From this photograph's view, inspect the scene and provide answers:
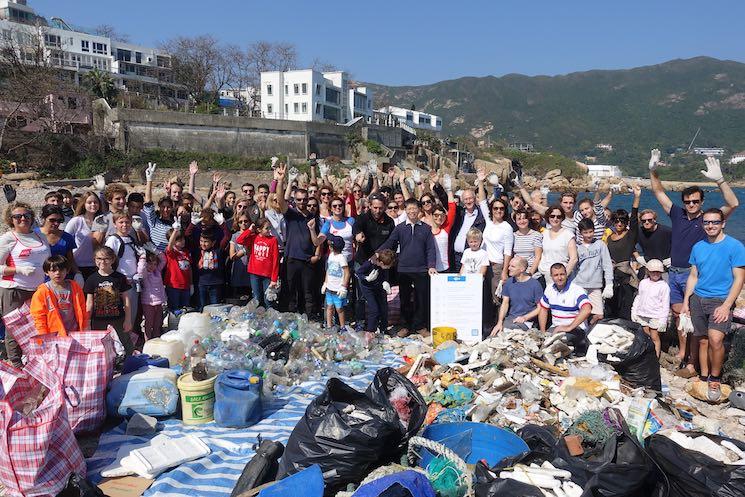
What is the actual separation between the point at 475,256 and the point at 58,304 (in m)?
5.03

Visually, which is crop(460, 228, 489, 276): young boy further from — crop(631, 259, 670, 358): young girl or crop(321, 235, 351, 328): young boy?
crop(631, 259, 670, 358): young girl

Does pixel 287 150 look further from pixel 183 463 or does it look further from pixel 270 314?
pixel 183 463

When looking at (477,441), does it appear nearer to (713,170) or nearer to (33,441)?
(33,441)

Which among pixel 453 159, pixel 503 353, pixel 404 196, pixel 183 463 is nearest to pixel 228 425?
pixel 183 463


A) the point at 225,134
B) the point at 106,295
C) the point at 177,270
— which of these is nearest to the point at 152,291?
the point at 177,270

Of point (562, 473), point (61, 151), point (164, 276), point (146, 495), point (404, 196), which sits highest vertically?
point (61, 151)

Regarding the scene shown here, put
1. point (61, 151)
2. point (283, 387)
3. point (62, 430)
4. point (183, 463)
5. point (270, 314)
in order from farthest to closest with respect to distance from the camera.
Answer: point (61, 151) < point (270, 314) < point (283, 387) < point (183, 463) < point (62, 430)

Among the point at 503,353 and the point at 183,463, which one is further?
the point at 503,353

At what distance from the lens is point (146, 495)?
3.72 metres

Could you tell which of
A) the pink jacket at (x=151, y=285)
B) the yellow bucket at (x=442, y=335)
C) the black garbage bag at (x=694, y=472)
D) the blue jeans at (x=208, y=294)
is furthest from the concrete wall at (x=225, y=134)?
the black garbage bag at (x=694, y=472)

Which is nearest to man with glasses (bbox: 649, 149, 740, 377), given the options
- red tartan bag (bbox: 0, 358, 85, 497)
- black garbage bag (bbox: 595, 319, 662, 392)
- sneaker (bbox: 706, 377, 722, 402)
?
sneaker (bbox: 706, 377, 722, 402)

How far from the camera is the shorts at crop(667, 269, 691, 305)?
20.9ft

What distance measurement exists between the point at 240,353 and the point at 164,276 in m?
2.10

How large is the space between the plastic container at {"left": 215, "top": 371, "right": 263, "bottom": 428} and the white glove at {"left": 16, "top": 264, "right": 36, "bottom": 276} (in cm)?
268
